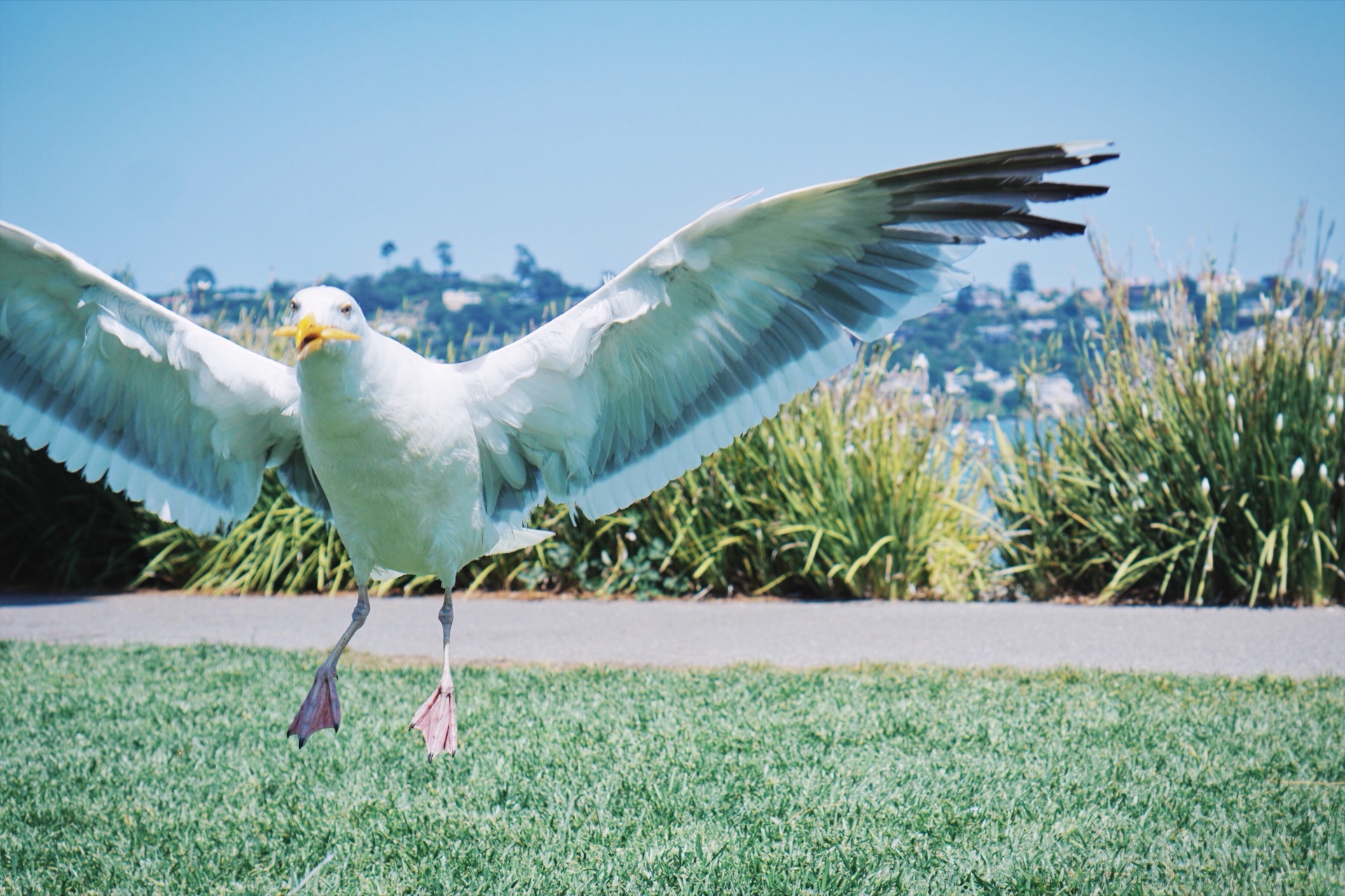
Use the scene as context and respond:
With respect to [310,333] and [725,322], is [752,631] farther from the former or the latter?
[310,333]

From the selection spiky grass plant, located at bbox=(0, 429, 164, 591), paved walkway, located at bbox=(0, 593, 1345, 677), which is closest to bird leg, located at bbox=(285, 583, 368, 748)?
paved walkway, located at bbox=(0, 593, 1345, 677)

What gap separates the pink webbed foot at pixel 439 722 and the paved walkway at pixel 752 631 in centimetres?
365

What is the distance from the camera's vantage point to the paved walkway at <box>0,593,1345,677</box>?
650 cm

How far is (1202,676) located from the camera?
5.89m

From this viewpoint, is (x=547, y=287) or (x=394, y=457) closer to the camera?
(x=394, y=457)

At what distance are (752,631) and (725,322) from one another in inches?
173

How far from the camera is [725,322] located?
3.23 meters

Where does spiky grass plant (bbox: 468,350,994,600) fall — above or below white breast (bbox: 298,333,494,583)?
below

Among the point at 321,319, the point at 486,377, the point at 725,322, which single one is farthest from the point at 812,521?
the point at 321,319

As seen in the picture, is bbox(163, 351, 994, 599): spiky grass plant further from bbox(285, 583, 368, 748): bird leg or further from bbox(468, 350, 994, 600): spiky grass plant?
bbox(285, 583, 368, 748): bird leg

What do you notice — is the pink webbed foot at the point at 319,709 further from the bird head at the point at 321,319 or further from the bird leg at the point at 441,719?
the bird head at the point at 321,319

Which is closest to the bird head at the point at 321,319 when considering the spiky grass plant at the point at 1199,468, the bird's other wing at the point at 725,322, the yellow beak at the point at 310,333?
the yellow beak at the point at 310,333

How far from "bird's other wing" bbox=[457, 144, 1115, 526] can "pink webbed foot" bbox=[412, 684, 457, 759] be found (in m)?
0.76

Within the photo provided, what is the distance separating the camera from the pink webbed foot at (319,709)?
285 centimetres
